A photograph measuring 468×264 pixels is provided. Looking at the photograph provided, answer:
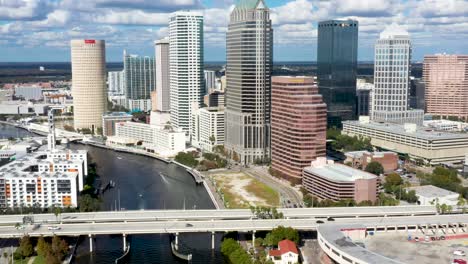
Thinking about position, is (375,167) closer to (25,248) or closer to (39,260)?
(39,260)

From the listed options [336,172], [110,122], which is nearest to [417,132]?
[336,172]

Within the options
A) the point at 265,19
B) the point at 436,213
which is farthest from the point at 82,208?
the point at 265,19

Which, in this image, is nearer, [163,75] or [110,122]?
[110,122]

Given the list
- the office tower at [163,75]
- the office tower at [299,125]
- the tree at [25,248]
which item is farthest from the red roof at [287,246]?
the office tower at [163,75]

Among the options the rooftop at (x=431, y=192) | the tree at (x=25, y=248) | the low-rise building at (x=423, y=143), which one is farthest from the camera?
the low-rise building at (x=423, y=143)

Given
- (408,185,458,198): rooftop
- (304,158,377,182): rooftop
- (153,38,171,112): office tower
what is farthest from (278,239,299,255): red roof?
(153,38,171,112): office tower

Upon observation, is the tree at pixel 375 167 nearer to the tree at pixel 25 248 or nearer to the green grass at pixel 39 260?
the green grass at pixel 39 260
